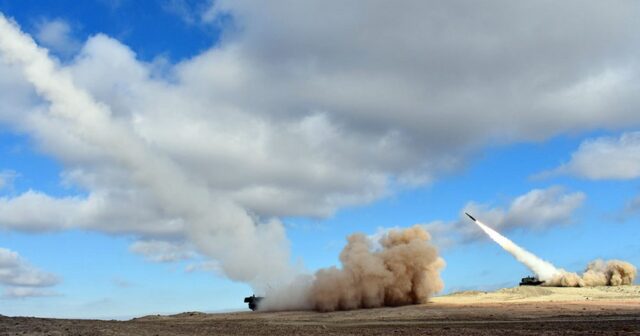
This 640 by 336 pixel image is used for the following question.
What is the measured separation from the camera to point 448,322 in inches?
1478

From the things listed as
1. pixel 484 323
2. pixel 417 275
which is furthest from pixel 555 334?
pixel 417 275

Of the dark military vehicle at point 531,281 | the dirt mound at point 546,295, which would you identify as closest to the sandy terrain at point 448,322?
the dirt mound at point 546,295

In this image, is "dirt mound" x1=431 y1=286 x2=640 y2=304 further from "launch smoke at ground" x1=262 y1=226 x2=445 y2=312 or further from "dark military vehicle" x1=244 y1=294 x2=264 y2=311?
"dark military vehicle" x1=244 y1=294 x2=264 y2=311

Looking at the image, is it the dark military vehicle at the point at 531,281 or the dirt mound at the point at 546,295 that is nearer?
the dirt mound at the point at 546,295

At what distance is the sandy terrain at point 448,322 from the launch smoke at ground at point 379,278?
2.36 metres

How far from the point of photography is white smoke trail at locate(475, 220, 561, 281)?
210 ft

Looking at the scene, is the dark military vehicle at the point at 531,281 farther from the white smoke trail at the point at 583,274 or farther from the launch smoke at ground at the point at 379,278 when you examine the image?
the launch smoke at ground at the point at 379,278

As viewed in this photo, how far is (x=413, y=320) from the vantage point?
134ft

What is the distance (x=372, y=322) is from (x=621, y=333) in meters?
16.2

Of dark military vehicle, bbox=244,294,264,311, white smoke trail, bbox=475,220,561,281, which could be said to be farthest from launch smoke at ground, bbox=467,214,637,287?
dark military vehicle, bbox=244,294,264,311

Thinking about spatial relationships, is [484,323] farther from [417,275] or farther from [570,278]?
[570,278]

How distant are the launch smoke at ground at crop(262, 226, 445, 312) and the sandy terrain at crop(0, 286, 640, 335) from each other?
2356mm

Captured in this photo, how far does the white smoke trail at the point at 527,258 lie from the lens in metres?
64.1

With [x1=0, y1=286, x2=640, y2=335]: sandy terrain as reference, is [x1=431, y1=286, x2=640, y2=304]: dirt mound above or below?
above
